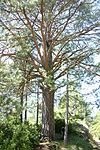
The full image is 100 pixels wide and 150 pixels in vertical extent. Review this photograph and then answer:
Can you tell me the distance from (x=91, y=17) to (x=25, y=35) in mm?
2907

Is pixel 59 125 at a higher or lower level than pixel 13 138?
lower

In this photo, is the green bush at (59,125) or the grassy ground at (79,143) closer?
the grassy ground at (79,143)

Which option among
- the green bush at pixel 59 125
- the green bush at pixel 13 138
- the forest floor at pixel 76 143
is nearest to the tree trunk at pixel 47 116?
the forest floor at pixel 76 143

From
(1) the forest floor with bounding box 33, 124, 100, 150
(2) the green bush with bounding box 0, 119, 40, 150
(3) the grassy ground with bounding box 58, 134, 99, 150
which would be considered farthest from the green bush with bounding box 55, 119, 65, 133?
(2) the green bush with bounding box 0, 119, 40, 150

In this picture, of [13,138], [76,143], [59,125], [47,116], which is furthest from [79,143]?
[13,138]

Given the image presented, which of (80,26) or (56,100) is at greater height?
(80,26)

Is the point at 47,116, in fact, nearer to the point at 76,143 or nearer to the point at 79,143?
Answer: the point at 76,143

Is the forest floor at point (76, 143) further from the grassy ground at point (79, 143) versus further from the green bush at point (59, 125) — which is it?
the green bush at point (59, 125)

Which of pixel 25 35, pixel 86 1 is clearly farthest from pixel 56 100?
pixel 86 1

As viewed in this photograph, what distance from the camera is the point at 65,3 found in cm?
621

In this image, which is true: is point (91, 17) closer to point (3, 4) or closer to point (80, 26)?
point (80, 26)

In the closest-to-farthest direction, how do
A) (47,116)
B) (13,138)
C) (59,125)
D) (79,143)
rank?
(13,138) → (47,116) → (79,143) → (59,125)

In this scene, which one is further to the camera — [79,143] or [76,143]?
[79,143]

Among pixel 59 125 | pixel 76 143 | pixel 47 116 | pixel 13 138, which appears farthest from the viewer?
pixel 59 125
